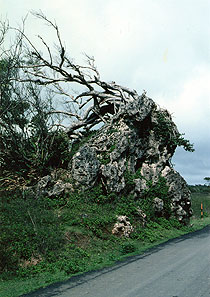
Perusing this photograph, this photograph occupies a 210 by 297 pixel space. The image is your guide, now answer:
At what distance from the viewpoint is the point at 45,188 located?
13750mm

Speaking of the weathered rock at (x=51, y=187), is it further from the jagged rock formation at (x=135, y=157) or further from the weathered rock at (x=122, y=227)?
the weathered rock at (x=122, y=227)

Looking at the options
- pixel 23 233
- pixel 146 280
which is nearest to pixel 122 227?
pixel 23 233

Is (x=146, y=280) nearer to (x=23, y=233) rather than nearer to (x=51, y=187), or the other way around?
(x=23, y=233)

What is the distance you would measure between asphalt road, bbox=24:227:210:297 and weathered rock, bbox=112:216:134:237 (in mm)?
2746

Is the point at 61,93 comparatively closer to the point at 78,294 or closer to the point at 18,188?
the point at 18,188

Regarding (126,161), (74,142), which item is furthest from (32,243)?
(74,142)

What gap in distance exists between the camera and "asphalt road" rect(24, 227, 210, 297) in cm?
538

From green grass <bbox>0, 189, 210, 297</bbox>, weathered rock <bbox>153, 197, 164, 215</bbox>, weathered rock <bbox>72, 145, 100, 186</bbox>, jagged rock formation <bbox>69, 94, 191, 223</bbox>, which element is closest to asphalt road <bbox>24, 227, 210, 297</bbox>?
green grass <bbox>0, 189, 210, 297</bbox>

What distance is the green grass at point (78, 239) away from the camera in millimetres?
6851

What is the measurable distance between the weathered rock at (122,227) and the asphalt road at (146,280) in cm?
275

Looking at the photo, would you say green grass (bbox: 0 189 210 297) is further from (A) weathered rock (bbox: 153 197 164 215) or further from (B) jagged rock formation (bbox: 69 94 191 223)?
(B) jagged rock formation (bbox: 69 94 191 223)

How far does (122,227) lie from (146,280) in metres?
5.68

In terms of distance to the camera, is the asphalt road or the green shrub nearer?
the asphalt road

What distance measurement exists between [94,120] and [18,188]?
11.3 meters
